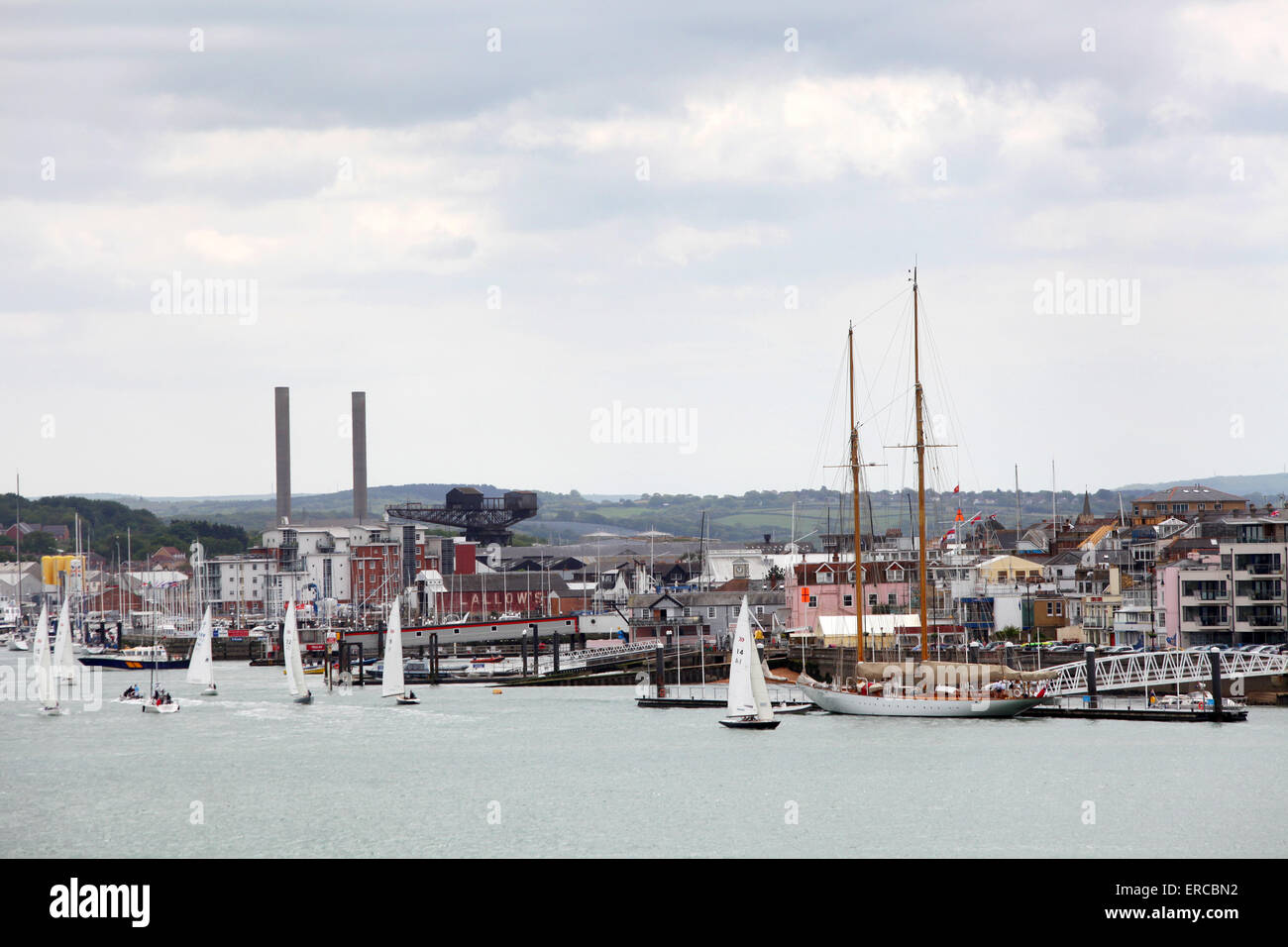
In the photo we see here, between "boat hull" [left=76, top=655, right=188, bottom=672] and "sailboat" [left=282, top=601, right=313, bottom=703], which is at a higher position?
"sailboat" [left=282, top=601, right=313, bottom=703]

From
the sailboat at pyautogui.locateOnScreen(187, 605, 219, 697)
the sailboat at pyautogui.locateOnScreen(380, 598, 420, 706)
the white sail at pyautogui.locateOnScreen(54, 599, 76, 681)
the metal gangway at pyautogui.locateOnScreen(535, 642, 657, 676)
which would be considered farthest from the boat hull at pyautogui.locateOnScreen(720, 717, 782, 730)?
the white sail at pyautogui.locateOnScreen(54, 599, 76, 681)

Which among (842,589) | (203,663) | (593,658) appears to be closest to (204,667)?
(203,663)

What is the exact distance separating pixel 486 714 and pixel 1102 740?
73.1ft

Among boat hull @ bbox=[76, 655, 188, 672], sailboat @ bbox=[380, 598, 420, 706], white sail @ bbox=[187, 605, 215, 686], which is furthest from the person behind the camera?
boat hull @ bbox=[76, 655, 188, 672]

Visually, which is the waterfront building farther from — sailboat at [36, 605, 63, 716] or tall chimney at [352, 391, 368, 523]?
tall chimney at [352, 391, 368, 523]

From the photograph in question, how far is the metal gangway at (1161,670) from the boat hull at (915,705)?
1985 millimetres

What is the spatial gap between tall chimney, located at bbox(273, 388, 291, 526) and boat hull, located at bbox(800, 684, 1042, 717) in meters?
96.9

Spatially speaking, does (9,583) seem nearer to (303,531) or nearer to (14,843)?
(303,531)

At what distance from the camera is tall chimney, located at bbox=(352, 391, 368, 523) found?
142500mm

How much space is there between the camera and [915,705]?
1949 inches

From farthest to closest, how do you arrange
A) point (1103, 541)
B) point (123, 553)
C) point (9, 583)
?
point (123, 553), point (9, 583), point (1103, 541)

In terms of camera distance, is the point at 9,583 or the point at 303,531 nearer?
the point at 303,531

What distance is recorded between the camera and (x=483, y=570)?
5074 inches
